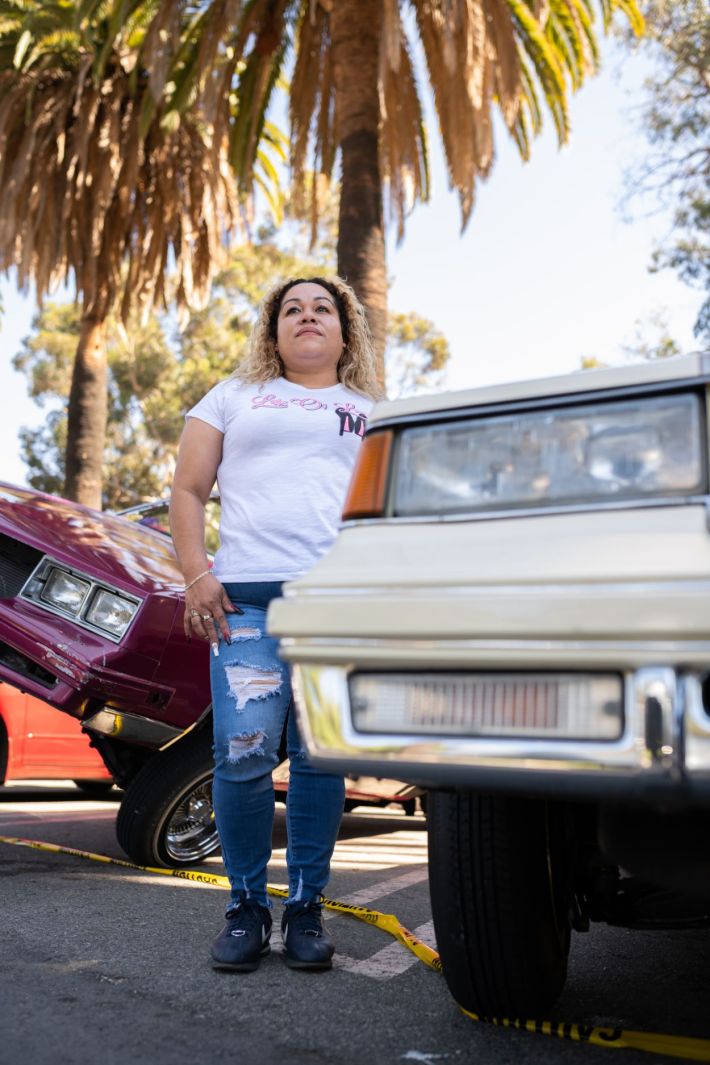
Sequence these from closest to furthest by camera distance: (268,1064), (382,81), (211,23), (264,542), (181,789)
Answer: (268,1064)
(264,542)
(181,789)
(382,81)
(211,23)

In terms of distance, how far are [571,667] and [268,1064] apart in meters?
1.09

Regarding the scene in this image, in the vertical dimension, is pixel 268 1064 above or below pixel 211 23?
below

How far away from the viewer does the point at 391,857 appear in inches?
189

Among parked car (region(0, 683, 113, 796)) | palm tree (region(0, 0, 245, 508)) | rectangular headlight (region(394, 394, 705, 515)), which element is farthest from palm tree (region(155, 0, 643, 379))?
rectangular headlight (region(394, 394, 705, 515))

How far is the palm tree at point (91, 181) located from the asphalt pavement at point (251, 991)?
10.4m

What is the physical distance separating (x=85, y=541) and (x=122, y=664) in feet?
2.03

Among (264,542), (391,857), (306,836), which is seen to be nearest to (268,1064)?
(306,836)

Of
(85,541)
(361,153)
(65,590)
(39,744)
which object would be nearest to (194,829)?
(65,590)

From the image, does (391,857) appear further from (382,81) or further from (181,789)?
(382,81)

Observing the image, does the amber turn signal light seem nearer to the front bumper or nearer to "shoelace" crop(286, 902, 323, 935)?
the front bumper

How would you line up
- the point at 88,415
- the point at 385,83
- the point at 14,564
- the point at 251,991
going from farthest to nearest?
the point at 88,415
the point at 385,83
the point at 14,564
the point at 251,991

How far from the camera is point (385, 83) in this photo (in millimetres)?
9695

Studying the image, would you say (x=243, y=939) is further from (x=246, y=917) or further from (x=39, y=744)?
(x=39, y=744)

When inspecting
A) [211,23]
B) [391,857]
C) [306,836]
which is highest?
[211,23]
